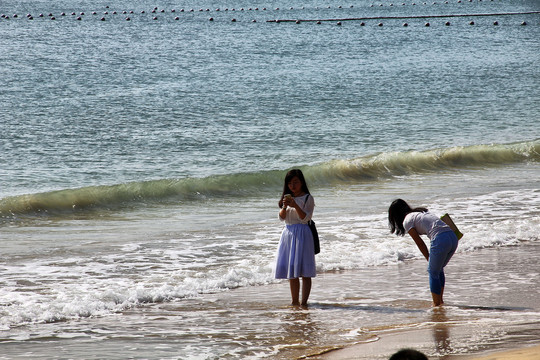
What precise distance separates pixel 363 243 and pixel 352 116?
1794 centimetres

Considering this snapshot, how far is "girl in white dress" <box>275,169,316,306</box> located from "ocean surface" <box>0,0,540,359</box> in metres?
0.41

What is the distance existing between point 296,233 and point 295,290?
631 millimetres

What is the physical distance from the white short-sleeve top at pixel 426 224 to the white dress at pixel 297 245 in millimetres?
961

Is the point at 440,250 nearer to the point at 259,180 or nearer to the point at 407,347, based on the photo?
the point at 407,347

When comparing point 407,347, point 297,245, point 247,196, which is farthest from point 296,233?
point 247,196

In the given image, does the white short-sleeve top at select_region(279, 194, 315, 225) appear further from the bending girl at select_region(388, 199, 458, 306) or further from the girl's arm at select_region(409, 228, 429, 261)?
the girl's arm at select_region(409, 228, 429, 261)

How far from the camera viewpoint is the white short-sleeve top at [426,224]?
25.1ft

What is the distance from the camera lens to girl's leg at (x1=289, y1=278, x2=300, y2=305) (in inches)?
319

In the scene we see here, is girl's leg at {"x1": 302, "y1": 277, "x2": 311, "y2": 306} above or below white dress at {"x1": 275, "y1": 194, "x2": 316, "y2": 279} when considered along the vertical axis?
below

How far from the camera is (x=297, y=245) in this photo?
26.1 ft

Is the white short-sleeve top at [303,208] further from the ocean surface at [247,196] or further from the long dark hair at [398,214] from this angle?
the ocean surface at [247,196]

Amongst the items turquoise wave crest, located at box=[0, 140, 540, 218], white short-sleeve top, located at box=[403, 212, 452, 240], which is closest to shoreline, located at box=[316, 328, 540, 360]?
white short-sleeve top, located at box=[403, 212, 452, 240]

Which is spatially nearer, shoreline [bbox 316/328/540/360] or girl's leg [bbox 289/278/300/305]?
shoreline [bbox 316/328/540/360]

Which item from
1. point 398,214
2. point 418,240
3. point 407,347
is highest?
point 398,214
